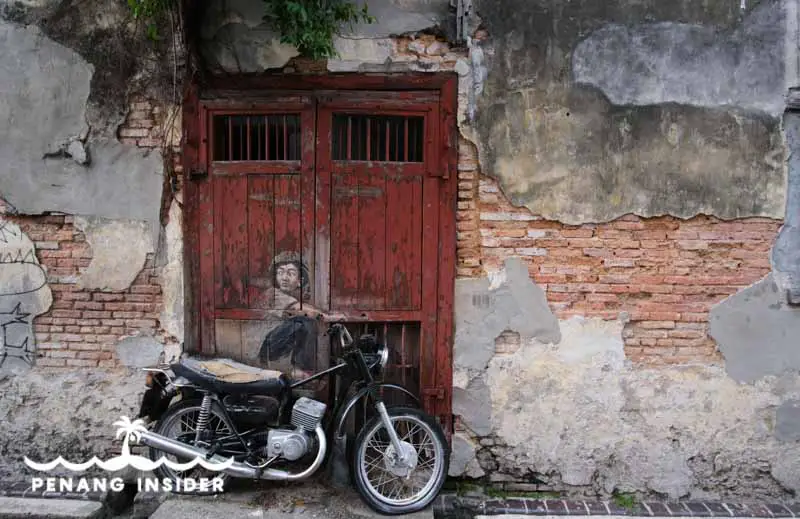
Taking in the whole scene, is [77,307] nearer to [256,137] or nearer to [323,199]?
[256,137]

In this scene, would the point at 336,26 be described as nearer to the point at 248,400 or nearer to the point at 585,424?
the point at 248,400

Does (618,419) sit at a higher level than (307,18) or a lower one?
lower

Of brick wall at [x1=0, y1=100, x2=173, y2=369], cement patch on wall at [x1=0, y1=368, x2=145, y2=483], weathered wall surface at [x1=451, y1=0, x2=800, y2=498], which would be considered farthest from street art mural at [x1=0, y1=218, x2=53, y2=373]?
weathered wall surface at [x1=451, y1=0, x2=800, y2=498]

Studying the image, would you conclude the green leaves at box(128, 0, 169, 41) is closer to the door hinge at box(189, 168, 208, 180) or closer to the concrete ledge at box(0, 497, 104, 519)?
the door hinge at box(189, 168, 208, 180)

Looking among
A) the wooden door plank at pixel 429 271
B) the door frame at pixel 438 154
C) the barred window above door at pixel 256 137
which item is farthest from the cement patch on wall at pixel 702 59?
the barred window above door at pixel 256 137

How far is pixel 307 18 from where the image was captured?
4.01 meters

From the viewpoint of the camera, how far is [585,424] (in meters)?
4.51

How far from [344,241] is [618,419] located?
2.31 metres

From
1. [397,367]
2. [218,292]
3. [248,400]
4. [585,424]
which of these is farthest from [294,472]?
[585,424]

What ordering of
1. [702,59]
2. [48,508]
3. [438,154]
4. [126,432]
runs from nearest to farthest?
[48,508]
[702,59]
[438,154]
[126,432]

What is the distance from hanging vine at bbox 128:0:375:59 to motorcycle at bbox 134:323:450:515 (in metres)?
1.85

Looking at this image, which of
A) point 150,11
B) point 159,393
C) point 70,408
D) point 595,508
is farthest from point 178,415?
point 595,508

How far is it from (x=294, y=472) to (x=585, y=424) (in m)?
2.05

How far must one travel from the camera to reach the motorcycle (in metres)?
4.11
